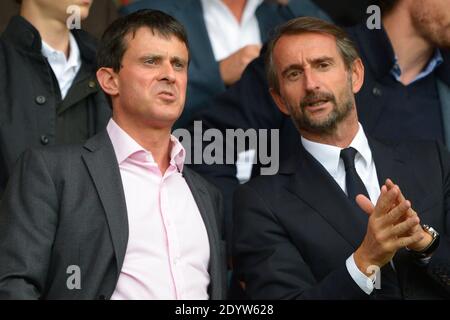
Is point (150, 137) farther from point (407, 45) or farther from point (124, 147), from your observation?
point (407, 45)

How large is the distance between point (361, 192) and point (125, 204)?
609 millimetres

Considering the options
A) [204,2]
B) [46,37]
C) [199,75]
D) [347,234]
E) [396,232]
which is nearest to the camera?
[396,232]

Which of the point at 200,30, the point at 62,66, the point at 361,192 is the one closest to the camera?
the point at 361,192

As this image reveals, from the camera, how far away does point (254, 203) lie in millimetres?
2654

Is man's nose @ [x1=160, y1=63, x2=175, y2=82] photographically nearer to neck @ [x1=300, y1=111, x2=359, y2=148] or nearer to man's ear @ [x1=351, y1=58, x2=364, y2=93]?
neck @ [x1=300, y1=111, x2=359, y2=148]

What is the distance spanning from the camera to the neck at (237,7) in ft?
11.6

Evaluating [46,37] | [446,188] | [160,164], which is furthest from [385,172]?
[46,37]

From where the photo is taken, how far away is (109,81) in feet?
8.90

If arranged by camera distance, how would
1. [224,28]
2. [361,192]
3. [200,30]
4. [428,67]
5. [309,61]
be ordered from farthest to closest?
1. [224,28]
2. [200,30]
3. [428,67]
4. [309,61]
5. [361,192]

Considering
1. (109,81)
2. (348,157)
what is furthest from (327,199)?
(109,81)

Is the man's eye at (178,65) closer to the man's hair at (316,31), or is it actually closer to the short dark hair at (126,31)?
the short dark hair at (126,31)

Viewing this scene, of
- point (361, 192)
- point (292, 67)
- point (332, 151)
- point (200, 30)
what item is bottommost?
point (361, 192)
